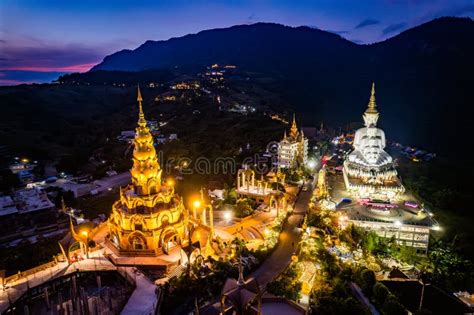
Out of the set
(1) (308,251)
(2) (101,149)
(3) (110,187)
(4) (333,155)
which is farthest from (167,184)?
(2) (101,149)

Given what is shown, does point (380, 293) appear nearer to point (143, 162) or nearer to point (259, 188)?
point (143, 162)

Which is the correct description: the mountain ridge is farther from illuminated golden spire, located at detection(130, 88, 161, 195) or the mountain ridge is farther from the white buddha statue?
illuminated golden spire, located at detection(130, 88, 161, 195)

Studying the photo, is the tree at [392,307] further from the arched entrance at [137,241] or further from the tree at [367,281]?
the arched entrance at [137,241]

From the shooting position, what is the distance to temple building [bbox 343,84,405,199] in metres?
29.7

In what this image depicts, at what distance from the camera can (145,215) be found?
20.7 metres

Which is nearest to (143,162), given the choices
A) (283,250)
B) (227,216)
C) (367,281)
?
(227,216)

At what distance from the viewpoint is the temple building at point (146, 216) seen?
2069cm

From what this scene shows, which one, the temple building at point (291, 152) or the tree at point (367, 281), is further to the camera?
the temple building at point (291, 152)

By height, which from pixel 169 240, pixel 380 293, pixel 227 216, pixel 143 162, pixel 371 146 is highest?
pixel 143 162

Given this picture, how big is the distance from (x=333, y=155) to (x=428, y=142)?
41.9 meters

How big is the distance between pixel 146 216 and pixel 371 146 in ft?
79.9

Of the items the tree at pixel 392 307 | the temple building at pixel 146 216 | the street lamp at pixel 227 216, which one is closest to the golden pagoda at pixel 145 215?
the temple building at pixel 146 216

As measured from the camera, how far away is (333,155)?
52094 millimetres

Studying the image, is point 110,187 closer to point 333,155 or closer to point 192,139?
point 192,139
